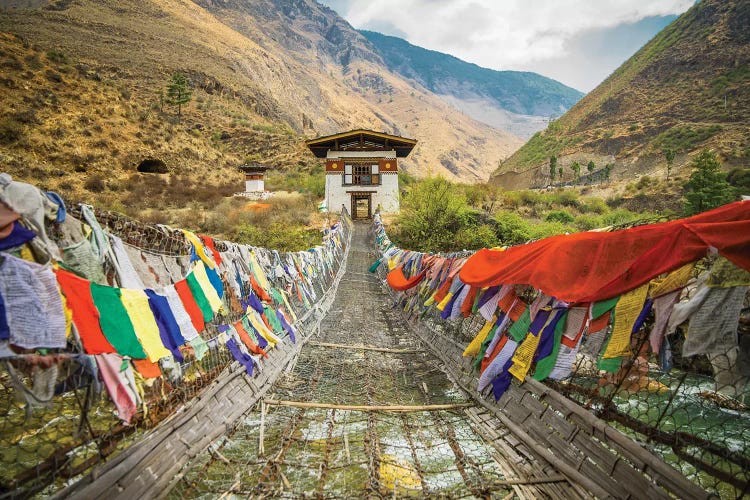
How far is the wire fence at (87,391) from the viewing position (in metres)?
2.79

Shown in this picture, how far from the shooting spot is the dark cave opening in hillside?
3234cm

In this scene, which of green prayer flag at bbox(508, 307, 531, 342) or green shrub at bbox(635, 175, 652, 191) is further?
green shrub at bbox(635, 175, 652, 191)

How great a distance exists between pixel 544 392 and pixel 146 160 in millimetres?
35667

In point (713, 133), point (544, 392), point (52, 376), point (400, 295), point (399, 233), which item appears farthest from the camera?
point (713, 133)

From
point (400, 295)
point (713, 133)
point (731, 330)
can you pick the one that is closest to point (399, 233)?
point (400, 295)

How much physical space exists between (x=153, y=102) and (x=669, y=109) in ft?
229

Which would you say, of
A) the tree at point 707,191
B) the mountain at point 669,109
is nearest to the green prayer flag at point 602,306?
the tree at point 707,191

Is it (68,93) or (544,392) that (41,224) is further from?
(68,93)

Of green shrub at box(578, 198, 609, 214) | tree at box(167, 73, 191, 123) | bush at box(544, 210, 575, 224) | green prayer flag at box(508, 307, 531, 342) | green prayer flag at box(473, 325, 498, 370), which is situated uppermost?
tree at box(167, 73, 191, 123)

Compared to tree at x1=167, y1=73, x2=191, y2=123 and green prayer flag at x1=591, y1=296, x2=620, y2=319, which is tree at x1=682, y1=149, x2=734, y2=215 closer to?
green prayer flag at x1=591, y1=296, x2=620, y2=319

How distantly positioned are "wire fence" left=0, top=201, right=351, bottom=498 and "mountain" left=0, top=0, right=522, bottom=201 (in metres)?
24.0

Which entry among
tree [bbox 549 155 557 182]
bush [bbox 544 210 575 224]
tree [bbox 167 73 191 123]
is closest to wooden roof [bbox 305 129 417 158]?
bush [bbox 544 210 575 224]

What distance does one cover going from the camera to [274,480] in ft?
12.8

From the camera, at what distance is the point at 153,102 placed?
46.0 metres
